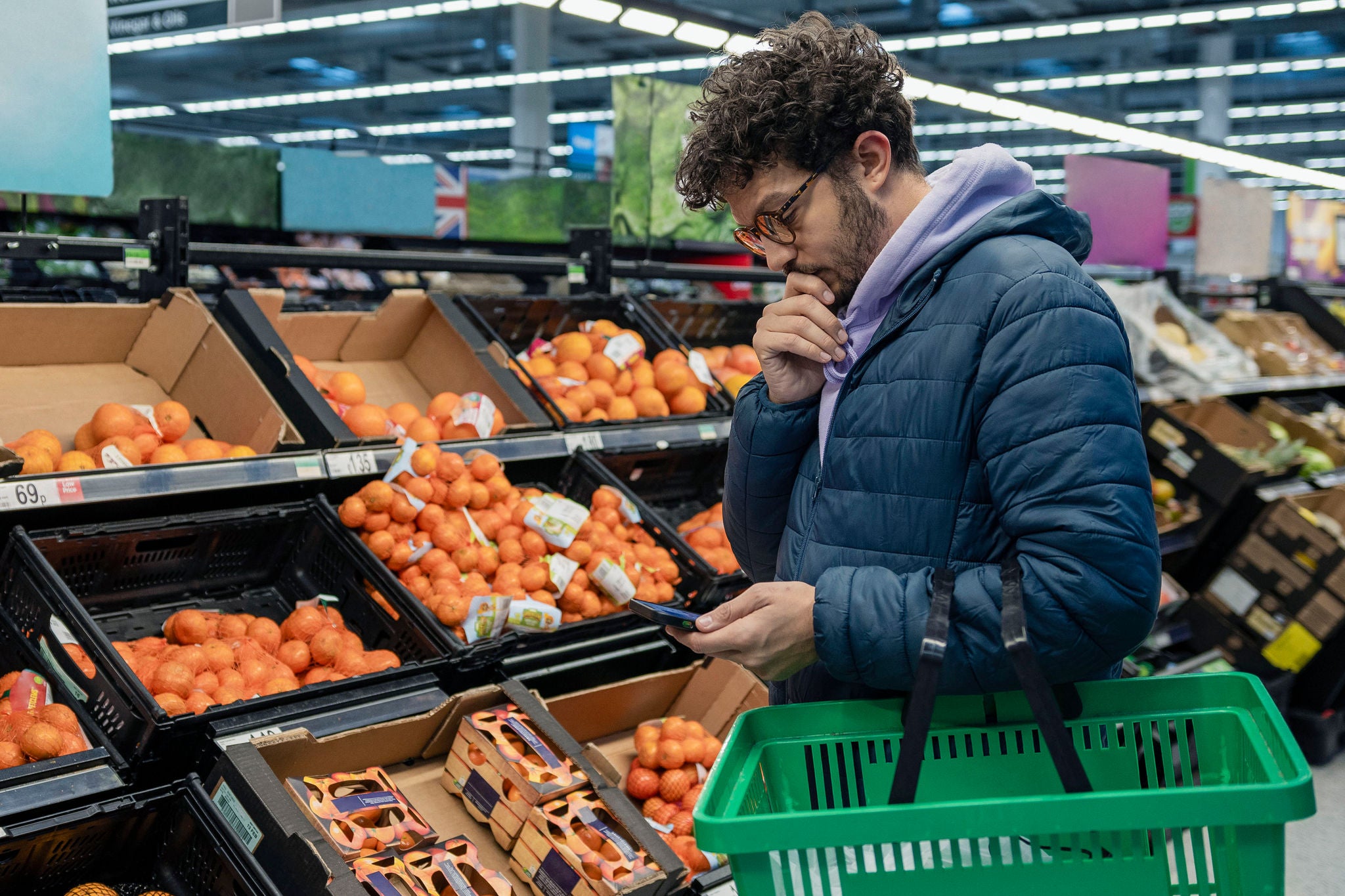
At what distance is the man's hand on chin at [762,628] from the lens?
112 centimetres

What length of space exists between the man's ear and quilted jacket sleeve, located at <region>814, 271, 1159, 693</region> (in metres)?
0.22

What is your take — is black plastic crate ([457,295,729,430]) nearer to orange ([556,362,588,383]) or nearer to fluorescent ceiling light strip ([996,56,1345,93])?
orange ([556,362,588,383])

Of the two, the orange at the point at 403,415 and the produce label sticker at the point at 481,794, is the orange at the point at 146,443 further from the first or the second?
the produce label sticker at the point at 481,794

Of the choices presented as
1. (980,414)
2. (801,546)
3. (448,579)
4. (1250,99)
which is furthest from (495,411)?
(1250,99)

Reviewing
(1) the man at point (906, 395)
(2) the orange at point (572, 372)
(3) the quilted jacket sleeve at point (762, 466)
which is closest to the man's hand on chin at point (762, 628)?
(1) the man at point (906, 395)

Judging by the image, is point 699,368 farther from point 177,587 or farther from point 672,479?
point 177,587

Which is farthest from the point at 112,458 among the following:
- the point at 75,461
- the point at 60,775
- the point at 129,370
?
the point at 60,775

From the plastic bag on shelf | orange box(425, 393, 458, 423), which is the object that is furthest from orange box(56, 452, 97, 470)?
the plastic bag on shelf

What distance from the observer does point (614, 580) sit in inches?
108

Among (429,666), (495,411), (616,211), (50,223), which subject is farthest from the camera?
(50,223)

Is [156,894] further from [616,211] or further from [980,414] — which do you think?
[616,211]

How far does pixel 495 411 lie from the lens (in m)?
3.22

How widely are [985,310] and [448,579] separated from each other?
1784mm

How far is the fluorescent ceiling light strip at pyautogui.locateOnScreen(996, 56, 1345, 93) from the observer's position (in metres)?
11.8
